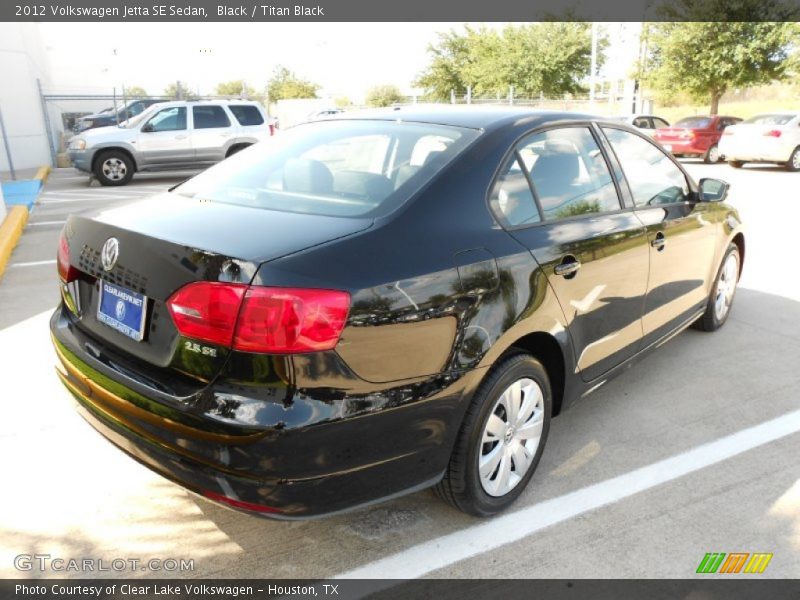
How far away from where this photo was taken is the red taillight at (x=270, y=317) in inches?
76.0

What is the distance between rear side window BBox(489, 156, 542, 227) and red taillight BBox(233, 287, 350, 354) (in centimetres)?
101

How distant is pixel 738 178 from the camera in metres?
15.4

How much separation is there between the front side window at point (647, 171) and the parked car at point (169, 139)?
1223 centimetres

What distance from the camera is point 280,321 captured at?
193 centimetres

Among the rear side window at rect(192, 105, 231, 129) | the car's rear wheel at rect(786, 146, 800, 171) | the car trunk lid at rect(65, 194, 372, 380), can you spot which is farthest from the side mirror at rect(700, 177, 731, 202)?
the car's rear wheel at rect(786, 146, 800, 171)

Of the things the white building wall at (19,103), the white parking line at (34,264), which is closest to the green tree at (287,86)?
the white building wall at (19,103)

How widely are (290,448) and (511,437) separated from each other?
112 cm

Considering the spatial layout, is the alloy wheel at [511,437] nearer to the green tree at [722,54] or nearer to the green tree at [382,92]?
the green tree at [722,54]

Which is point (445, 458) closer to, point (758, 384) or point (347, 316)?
point (347, 316)

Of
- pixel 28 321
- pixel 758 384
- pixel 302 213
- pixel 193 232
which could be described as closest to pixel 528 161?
pixel 302 213

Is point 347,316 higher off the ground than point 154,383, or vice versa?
point 347,316

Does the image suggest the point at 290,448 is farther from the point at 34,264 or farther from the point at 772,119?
the point at 772,119

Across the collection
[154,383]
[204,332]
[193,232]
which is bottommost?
[154,383]

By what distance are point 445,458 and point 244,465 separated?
0.78 meters
